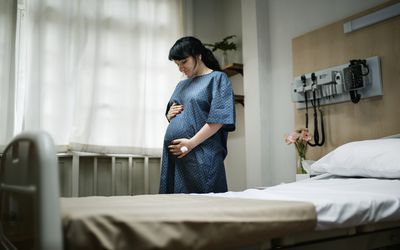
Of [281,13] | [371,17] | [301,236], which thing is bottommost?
[301,236]

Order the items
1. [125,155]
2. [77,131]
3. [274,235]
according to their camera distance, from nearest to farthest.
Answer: [274,235]
[77,131]
[125,155]

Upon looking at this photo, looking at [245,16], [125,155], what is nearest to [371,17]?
[245,16]

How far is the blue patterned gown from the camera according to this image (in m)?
1.82

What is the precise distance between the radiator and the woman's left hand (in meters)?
0.88

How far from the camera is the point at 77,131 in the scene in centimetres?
250

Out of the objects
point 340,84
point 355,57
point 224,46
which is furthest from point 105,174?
point 355,57

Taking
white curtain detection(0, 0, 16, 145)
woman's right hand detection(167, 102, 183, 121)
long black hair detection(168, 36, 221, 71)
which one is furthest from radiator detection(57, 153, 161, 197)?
long black hair detection(168, 36, 221, 71)

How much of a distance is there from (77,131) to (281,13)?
1.83m

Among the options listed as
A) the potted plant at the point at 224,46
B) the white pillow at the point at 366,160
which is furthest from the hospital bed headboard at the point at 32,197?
the potted plant at the point at 224,46

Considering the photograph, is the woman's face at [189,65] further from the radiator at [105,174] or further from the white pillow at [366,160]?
the radiator at [105,174]

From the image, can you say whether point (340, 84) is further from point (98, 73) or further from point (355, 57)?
point (98, 73)

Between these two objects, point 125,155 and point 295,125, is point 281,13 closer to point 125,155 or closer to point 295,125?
point 295,125

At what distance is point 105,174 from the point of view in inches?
104

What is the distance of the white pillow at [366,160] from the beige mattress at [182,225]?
2.52 feet
